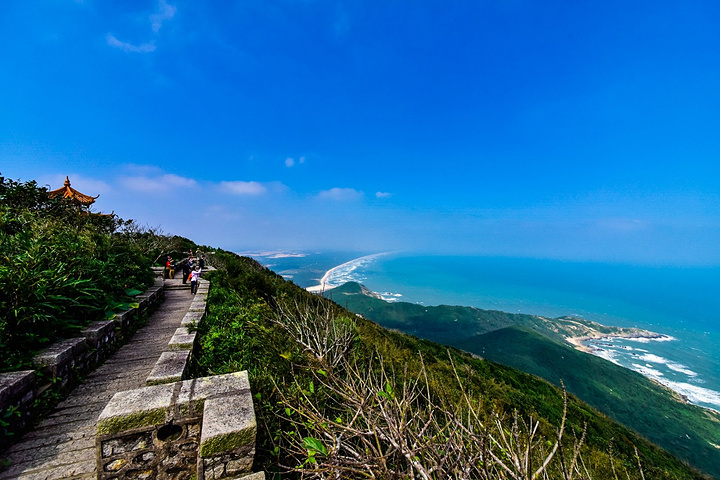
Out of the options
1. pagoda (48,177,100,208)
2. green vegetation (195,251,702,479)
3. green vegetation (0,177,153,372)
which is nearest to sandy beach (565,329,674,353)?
green vegetation (195,251,702,479)

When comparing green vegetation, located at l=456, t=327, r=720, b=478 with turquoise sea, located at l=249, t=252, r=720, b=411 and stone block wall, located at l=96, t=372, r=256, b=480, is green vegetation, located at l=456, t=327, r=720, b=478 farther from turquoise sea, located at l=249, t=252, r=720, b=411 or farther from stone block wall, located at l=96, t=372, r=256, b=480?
stone block wall, located at l=96, t=372, r=256, b=480

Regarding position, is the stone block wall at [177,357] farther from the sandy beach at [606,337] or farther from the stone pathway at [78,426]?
the sandy beach at [606,337]

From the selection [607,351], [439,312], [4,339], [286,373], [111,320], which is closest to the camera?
[4,339]

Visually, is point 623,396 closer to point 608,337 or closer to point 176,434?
point 176,434

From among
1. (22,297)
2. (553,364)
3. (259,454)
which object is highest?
(22,297)

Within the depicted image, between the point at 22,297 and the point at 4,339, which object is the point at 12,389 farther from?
the point at 22,297

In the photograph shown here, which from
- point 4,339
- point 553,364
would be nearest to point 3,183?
point 4,339
